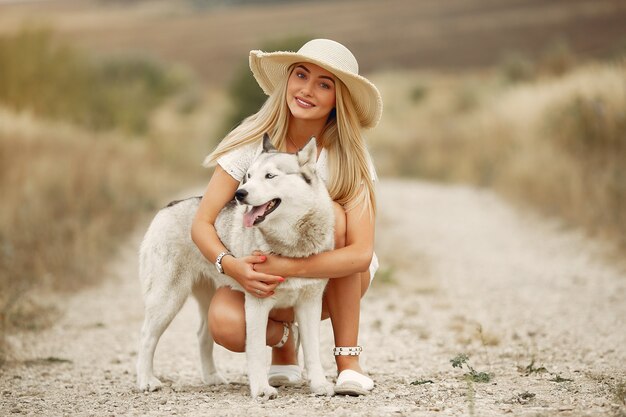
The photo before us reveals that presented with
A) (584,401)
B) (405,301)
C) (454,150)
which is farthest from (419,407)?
(454,150)

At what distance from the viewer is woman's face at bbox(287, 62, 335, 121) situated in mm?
4695

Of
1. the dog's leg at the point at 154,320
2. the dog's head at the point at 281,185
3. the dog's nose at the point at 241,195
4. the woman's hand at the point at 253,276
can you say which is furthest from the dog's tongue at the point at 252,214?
the dog's leg at the point at 154,320

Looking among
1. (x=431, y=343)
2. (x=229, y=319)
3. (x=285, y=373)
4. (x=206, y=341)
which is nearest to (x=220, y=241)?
(x=229, y=319)

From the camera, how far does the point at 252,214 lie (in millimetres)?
4133

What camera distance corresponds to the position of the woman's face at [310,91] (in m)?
4.70

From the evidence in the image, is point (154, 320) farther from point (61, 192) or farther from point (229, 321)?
point (61, 192)

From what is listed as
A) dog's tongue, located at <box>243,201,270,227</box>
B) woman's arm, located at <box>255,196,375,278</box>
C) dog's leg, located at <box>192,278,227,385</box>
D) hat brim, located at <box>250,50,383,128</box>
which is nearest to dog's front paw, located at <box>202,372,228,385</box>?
dog's leg, located at <box>192,278,227,385</box>

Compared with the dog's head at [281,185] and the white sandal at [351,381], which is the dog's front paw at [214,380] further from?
the dog's head at [281,185]

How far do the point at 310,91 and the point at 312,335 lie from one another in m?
1.38

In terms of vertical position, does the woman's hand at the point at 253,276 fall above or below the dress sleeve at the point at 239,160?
below

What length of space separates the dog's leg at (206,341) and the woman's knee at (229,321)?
0.47 m

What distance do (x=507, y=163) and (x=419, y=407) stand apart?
1206 cm

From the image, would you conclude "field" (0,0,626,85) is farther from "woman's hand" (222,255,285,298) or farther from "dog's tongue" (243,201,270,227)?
"dog's tongue" (243,201,270,227)

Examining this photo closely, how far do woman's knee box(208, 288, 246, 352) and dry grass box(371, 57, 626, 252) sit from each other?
6288 mm
